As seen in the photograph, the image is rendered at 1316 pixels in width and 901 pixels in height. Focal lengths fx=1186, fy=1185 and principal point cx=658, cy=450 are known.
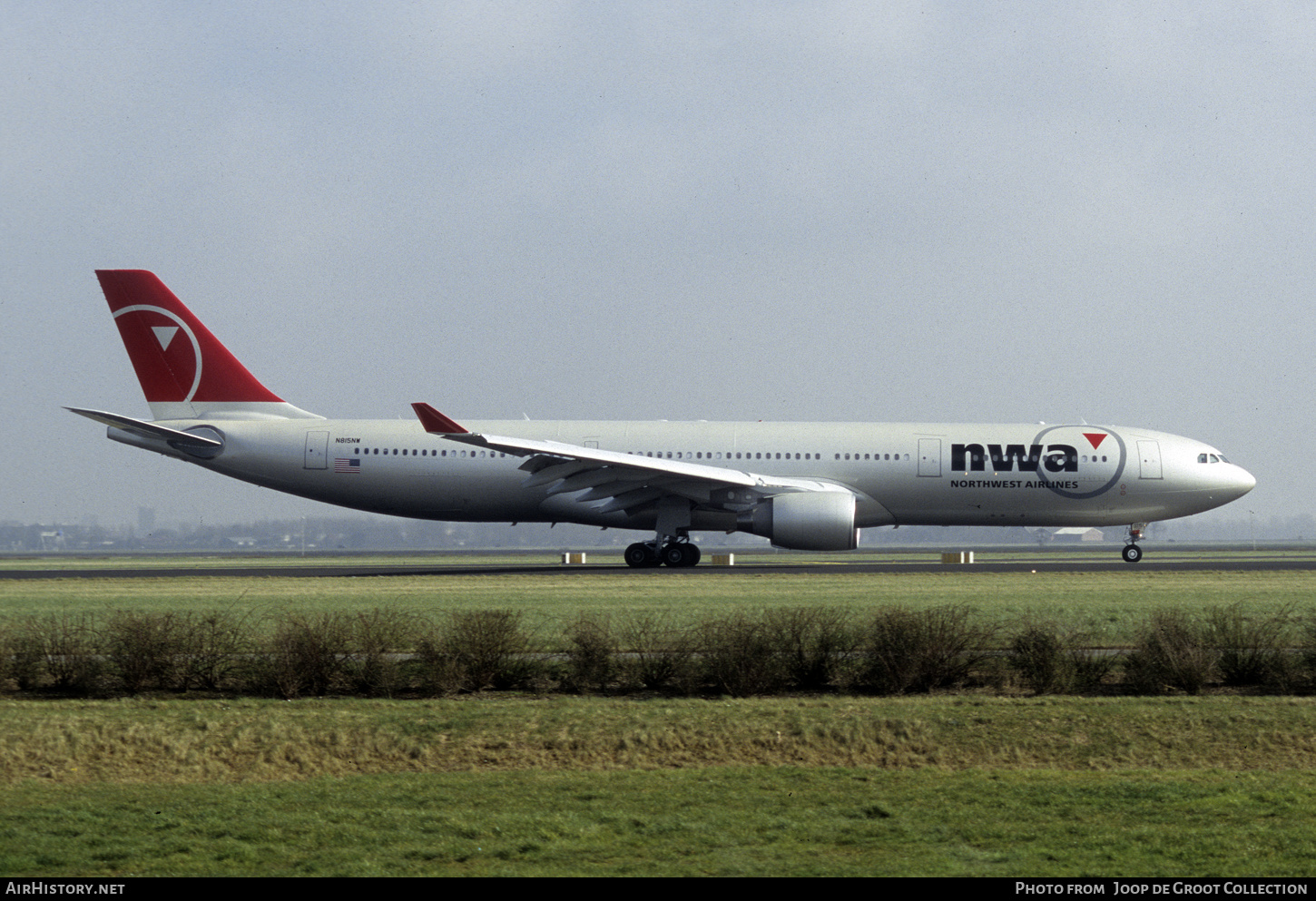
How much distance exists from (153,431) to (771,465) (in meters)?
18.5

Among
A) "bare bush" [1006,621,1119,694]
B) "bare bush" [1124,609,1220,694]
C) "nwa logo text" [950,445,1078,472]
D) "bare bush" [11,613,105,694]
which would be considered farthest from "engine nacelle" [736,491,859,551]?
"bare bush" [11,613,105,694]

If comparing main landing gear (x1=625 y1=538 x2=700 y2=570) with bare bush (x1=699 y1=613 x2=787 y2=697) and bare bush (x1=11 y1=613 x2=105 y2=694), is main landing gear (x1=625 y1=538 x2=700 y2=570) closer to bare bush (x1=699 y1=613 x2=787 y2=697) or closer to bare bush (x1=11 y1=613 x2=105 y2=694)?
bare bush (x1=699 y1=613 x2=787 y2=697)

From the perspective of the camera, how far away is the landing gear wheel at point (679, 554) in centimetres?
3522

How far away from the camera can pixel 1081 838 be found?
8336 millimetres

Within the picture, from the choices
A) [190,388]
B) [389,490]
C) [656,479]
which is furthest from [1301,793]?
[190,388]

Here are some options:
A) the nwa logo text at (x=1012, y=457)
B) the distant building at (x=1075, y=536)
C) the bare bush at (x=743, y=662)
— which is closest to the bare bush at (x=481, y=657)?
the bare bush at (x=743, y=662)

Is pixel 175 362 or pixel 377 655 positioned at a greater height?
pixel 175 362

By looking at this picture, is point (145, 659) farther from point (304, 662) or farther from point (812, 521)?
point (812, 521)

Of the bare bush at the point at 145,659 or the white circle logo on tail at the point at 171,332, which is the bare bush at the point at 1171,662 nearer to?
the bare bush at the point at 145,659

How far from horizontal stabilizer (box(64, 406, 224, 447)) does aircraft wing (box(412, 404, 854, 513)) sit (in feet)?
28.5

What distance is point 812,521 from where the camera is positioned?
1289 inches

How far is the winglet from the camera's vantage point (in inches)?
1223

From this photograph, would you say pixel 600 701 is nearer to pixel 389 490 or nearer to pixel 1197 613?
pixel 1197 613

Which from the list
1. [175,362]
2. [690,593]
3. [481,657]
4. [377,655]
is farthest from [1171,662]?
[175,362]
